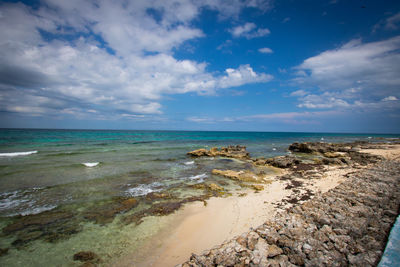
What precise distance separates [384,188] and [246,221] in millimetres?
6394

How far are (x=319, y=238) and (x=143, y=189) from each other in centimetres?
946

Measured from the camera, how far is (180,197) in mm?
9438

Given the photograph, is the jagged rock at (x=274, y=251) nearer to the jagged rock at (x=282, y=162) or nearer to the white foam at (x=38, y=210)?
the white foam at (x=38, y=210)

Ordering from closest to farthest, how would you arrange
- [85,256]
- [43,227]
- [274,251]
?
[274,251]
[85,256]
[43,227]

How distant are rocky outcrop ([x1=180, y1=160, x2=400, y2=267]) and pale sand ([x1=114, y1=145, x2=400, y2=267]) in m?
1.48

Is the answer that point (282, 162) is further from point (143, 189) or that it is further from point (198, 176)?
point (143, 189)

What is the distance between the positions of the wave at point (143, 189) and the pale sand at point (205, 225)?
3.21 meters

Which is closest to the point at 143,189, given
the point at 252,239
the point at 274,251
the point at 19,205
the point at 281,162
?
the point at 19,205

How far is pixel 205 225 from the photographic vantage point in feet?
22.2

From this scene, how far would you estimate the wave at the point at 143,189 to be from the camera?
9.92 m

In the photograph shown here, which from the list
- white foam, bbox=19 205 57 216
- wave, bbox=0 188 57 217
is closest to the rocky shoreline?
white foam, bbox=19 205 57 216

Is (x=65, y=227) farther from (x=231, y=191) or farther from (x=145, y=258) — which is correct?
(x=231, y=191)

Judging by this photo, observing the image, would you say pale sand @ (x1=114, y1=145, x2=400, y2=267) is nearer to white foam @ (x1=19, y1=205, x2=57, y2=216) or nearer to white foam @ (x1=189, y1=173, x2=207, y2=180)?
white foam @ (x1=189, y1=173, x2=207, y2=180)

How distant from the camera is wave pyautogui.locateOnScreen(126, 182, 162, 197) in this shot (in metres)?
9.92
